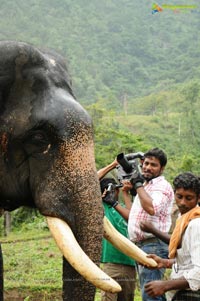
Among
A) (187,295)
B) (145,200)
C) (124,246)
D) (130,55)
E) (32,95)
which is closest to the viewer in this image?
(32,95)

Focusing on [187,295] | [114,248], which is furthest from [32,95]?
[114,248]

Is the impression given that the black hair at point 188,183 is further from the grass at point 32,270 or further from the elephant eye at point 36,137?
the grass at point 32,270

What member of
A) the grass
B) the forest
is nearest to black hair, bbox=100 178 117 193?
the grass

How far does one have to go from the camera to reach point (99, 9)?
101 meters

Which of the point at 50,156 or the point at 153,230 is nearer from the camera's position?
the point at 50,156

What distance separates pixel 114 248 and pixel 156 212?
1.63 feet

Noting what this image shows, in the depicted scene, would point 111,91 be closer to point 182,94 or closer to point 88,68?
point 88,68

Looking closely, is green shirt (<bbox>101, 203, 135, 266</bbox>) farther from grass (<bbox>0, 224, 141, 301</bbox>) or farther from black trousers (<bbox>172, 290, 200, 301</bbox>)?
grass (<bbox>0, 224, 141, 301</bbox>)

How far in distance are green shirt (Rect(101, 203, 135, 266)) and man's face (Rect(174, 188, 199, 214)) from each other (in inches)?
43.4

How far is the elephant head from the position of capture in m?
2.45

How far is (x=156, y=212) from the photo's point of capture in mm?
3934

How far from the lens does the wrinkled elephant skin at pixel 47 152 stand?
8.05ft

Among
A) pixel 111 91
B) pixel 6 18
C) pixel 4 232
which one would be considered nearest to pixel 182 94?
pixel 111 91

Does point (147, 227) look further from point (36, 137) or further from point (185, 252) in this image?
point (36, 137)
